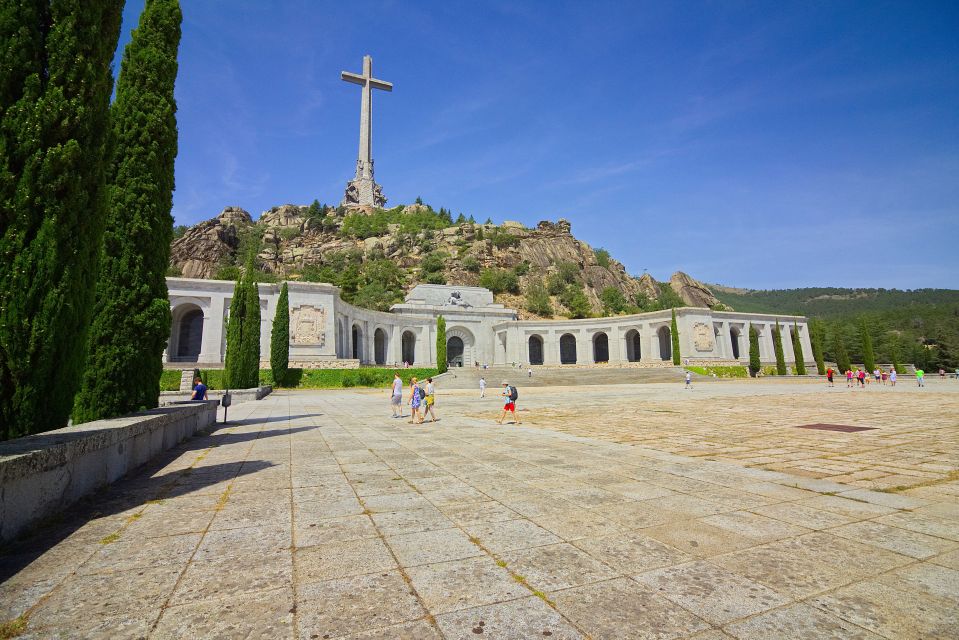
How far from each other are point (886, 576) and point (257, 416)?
48.6ft

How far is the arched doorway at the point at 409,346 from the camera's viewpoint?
50944 mm

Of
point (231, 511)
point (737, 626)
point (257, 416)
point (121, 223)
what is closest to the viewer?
point (737, 626)

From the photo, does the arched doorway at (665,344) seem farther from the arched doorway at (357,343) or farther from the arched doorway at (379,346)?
the arched doorway at (357,343)

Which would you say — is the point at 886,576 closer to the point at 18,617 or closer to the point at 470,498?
the point at 470,498

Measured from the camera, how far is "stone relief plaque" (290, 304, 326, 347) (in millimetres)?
35188

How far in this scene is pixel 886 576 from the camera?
2.83m

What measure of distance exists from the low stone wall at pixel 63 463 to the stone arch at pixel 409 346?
144 ft

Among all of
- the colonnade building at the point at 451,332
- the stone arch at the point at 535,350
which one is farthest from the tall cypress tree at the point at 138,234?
the stone arch at the point at 535,350

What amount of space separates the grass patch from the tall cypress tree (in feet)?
21.6

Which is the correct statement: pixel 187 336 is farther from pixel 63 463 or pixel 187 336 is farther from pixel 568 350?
pixel 63 463

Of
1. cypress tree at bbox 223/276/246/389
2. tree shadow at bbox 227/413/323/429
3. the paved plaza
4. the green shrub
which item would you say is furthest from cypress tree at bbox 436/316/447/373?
the paved plaza

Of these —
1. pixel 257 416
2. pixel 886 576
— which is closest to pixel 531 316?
pixel 257 416

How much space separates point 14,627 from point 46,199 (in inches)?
173

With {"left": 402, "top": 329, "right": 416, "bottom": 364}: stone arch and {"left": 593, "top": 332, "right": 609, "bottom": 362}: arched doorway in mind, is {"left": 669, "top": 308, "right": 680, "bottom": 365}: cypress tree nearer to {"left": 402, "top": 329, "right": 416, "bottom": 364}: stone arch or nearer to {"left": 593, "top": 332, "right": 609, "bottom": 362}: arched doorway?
{"left": 593, "top": 332, "right": 609, "bottom": 362}: arched doorway
